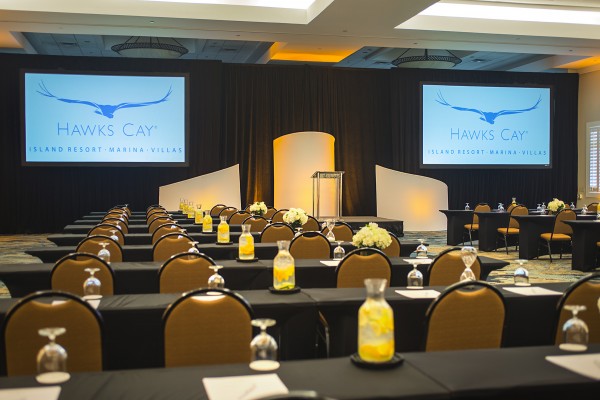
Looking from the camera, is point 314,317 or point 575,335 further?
point 314,317

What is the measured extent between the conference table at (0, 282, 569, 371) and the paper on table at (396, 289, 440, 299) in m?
0.04

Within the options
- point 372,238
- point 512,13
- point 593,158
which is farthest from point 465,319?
point 593,158

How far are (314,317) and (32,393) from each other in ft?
7.65

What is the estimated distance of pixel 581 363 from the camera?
259 cm

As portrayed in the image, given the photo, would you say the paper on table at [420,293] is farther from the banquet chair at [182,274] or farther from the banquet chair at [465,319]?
the banquet chair at [182,274]

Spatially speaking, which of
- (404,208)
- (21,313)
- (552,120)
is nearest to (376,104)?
(404,208)

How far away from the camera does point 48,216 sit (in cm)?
1733

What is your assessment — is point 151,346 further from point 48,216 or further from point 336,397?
point 48,216

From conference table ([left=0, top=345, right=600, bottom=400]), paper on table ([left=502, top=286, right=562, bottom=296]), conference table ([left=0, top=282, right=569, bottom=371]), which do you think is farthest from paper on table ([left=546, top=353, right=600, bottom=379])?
paper on table ([left=502, top=286, right=562, bottom=296])

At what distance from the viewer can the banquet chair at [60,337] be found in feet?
10.3

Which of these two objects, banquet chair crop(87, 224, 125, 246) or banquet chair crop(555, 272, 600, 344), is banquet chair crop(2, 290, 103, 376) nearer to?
banquet chair crop(555, 272, 600, 344)

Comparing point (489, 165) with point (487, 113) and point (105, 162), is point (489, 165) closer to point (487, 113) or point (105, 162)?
point (487, 113)

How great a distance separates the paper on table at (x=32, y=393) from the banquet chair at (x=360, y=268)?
3.11 m

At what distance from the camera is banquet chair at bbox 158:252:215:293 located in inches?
195
